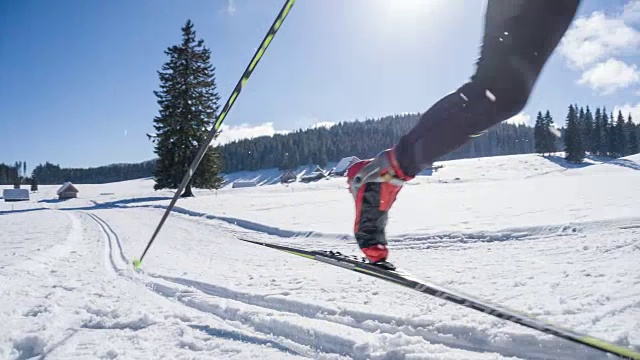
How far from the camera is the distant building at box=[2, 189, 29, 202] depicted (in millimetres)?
42688

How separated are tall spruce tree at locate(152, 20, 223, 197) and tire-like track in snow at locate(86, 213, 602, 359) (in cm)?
2425

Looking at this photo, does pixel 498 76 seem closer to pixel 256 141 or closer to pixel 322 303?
pixel 322 303

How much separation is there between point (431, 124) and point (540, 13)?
0.55 m

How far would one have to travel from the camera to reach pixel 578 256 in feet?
10.0

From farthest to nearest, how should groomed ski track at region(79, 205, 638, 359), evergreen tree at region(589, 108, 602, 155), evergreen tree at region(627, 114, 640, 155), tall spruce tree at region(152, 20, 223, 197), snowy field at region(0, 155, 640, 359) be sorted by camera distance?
evergreen tree at region(589, 108, 602, 155) → evergreen tree at region(627, 114, 640, 155) → tall spruce tree at region(152, 20, 223, 197) → snowy field at region(0, 155, 640, 359) → groomed ski track at region(79, 205, 638, 359)

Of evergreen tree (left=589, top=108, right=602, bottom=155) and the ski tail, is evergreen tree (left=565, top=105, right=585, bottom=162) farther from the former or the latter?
the ski tail

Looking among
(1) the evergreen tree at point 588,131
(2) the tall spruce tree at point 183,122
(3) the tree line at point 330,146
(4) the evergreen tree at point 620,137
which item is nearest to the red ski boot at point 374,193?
(2) the tall spruce tree at point 183,122

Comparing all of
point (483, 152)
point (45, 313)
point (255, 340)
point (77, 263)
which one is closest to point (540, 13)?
point (255, 340)

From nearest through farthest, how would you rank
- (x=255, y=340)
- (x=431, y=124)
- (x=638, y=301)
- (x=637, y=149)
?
(x=431, y=124)
(x=638, y=301)
(x=255, y=340)
(x=637, y=149)

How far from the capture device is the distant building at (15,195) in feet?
140

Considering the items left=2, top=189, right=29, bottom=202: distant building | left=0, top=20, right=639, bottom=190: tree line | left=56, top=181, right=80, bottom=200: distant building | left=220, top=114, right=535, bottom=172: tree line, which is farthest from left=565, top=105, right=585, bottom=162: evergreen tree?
left=2, top=189, right=29, bottom=202: distant building

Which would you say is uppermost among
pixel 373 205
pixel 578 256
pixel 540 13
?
pixel 540 13

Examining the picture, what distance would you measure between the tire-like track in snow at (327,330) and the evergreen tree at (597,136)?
261ft

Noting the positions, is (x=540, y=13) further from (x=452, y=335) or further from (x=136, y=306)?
(x=136, y=306)
